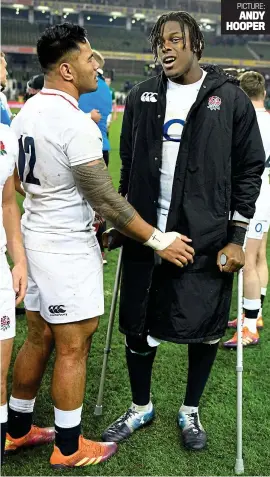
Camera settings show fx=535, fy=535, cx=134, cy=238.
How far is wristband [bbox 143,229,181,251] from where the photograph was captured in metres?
2.60

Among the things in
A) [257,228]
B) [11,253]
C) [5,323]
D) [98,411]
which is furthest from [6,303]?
[257,228]

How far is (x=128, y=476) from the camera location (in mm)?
2824

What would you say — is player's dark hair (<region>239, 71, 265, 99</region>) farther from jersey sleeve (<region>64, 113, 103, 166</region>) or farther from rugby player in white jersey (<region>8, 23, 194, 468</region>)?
jersey sleeve (<region>64, 113, 103, 166</region>)

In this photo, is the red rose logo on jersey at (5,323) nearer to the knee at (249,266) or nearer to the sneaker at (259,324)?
the knee at (249,266)

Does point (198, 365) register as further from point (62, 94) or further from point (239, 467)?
point (62, 94)

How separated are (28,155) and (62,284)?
0.63 m

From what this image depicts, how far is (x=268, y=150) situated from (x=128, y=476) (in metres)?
2.66

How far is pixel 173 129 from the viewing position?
280cm

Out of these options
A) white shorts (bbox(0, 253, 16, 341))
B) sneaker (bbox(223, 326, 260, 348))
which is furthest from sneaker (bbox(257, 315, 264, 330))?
white shorts (bbox(0, 253, 16, 341))

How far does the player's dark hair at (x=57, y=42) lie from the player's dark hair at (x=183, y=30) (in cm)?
55

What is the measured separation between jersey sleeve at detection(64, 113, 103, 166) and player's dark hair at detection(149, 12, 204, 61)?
781 millimetres

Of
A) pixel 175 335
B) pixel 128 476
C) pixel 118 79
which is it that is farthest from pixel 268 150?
pixel 118 79

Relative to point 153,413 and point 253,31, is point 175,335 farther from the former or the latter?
point 253,31

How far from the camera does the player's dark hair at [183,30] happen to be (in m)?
2.73
